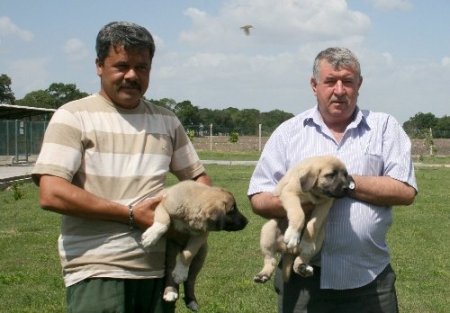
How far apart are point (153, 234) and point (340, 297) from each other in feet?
4.85

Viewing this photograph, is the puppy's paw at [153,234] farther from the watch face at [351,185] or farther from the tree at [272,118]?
the tree at [272,118]

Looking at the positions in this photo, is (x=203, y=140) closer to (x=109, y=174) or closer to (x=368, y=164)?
(x=368, y=164)

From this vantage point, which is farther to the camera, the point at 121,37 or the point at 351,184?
the point at 351,184

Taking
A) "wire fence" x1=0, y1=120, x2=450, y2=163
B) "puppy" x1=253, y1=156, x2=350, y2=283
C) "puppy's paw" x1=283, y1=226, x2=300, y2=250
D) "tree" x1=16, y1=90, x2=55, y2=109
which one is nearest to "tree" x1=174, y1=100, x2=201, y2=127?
"wire fence" x1=0, y1=120, x2=450, y2=163

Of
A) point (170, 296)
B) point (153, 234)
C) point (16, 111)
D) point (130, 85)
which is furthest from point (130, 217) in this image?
point (16, 111)

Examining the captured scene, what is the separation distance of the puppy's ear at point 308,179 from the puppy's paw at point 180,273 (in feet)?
3.00

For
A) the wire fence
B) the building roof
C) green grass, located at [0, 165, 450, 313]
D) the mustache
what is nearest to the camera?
the mustache

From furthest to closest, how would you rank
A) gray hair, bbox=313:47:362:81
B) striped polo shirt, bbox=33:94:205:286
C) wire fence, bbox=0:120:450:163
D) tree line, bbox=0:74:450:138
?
tree line, bbox=0:74:450:138 → wire fence, bbox=0:120:450:163 → gray hair, bbox=313:47:362:81 → striped polo shirt, bbox=33:94:205:286

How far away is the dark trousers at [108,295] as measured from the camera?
13.4ft

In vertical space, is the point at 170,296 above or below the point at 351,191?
below

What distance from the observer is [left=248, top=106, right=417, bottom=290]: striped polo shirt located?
15.3 feet

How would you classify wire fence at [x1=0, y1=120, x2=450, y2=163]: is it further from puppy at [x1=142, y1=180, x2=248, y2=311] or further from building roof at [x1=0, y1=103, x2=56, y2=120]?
puppy at [x1=142, y1=180, x2=248, y2=311]

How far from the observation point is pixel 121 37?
13.4 ft

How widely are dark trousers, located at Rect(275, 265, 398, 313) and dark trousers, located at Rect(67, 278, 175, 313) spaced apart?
1141 mm
